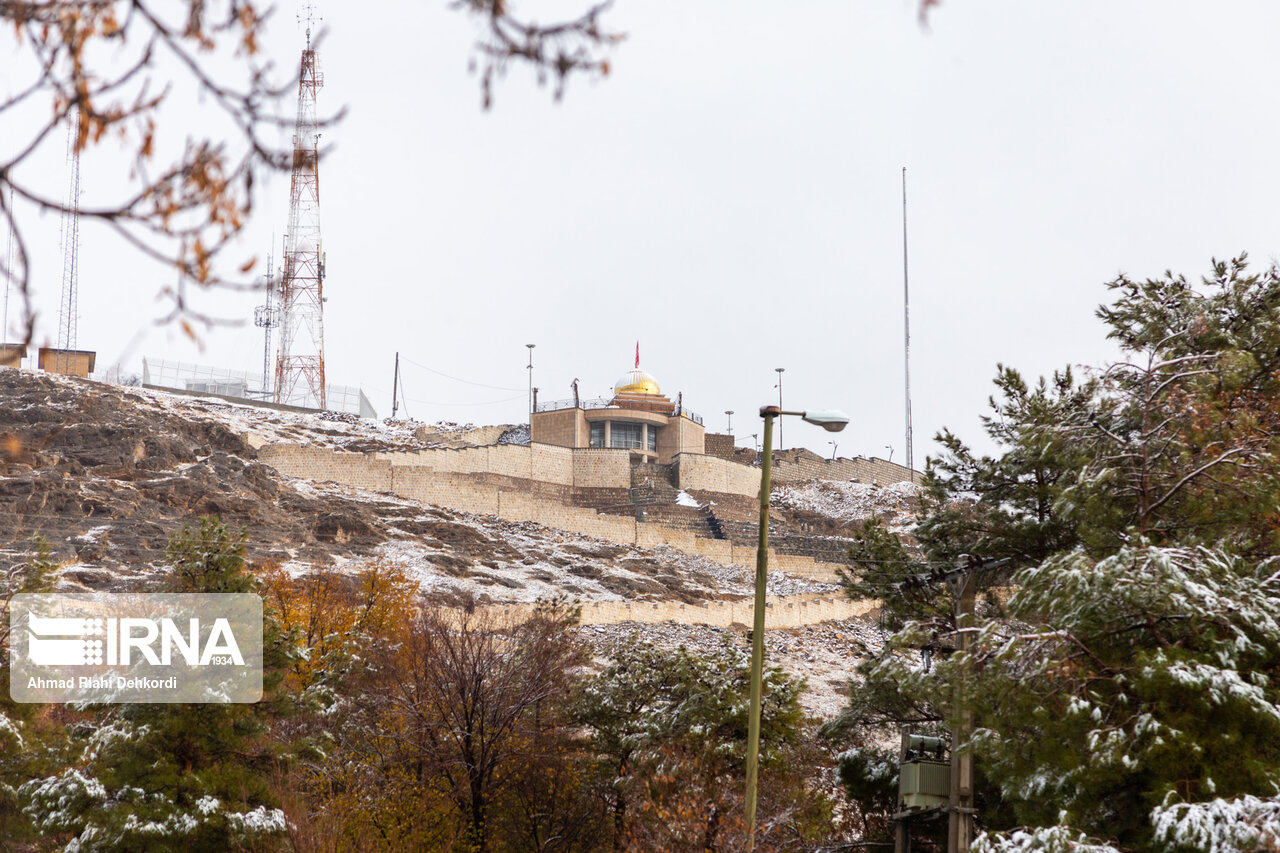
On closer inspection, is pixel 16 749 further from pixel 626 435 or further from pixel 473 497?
pixel 626 435

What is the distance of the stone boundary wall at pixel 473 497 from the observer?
178 feet

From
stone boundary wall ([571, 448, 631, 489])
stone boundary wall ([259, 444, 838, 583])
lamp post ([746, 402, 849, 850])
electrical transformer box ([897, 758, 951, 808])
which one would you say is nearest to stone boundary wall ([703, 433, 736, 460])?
stone boundary wall ([571, 448, 631, 489])

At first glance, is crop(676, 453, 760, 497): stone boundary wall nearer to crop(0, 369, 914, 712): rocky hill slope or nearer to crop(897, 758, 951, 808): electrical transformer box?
crop(0, 369, 914, 712): rocky hill slope

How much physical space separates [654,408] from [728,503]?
33.9 ft

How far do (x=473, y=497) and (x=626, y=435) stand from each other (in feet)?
62.2

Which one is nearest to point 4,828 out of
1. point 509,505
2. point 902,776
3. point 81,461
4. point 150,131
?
point 902,776

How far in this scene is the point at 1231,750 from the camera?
10.9 meters

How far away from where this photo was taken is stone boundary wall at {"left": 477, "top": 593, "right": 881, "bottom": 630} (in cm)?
3956

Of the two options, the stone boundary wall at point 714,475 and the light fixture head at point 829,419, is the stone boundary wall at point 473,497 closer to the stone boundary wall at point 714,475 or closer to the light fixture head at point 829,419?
the stone boundary wall at point 714,475

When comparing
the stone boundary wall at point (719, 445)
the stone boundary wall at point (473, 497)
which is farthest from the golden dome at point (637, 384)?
the stone boundary wall at point (473, 497)

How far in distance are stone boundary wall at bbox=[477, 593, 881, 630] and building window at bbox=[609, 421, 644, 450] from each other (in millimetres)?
23143

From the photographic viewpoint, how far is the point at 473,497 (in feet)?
181

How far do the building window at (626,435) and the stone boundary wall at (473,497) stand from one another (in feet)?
50.2

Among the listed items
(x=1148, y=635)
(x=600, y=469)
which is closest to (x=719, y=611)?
(x=600, y=469)
